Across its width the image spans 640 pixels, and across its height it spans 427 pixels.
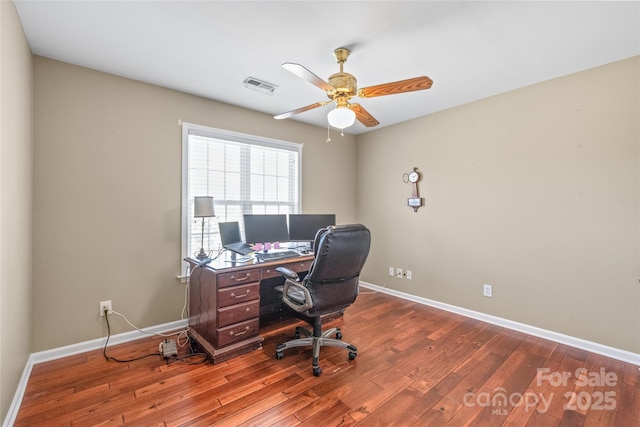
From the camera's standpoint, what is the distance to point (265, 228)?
3.01 m

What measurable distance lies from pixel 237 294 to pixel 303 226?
1186 millimetres

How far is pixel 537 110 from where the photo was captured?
2660 mm

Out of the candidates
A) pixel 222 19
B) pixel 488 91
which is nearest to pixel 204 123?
pixel 222 19

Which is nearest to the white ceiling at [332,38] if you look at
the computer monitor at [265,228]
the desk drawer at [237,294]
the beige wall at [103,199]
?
the beige wall at [103,199]

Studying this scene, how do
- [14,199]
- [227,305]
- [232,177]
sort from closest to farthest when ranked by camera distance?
[14,199] < [227,305] < [232,177]

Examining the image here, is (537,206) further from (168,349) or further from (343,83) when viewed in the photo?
(168,349)

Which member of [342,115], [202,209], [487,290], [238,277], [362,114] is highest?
[362,114]

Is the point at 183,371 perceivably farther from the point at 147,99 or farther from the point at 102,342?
the point at 147,99

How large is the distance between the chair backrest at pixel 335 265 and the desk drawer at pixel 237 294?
21.7 inches

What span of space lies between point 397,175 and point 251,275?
250 centimetres

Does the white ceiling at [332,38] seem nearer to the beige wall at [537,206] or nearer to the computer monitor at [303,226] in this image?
the beige wall at [537,206]

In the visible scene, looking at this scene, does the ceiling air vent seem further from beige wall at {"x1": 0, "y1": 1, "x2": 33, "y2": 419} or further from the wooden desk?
the wooden desk

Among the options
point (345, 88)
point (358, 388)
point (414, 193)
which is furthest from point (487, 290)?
point (345, 88)

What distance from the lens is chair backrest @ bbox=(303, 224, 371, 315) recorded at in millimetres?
1979
